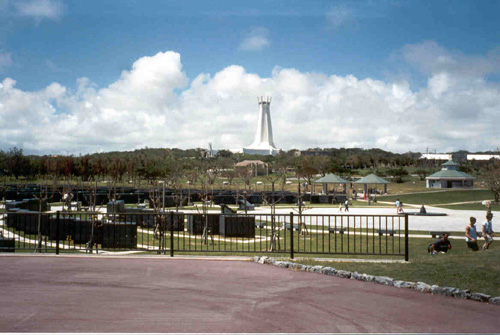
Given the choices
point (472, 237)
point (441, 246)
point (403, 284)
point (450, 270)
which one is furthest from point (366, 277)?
point (472, 237)

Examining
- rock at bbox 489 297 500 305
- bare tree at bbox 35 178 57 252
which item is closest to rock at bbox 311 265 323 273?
rock at bbox 489 297 500 305

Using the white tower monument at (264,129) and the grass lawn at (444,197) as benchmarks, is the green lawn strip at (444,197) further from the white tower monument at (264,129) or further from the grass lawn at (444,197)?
the white tower monument at (264,129)

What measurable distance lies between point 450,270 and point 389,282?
55.1 inches

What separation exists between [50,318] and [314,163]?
85248mm

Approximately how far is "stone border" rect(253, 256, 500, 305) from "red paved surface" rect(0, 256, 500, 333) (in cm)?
17

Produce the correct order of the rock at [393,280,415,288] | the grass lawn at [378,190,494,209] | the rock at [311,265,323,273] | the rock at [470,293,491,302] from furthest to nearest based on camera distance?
1. the grass lawn at [378,190,494,209]
2. the rock at [311,265,323,273]
3. the rock at [393,280,415,288]
4. the rock at [470,293,491,302]

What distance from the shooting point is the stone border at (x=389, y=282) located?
729 cm

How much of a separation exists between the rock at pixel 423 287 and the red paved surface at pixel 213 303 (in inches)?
7.4

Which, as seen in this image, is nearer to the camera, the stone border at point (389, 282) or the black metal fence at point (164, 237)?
the stone border at point (389, 282)

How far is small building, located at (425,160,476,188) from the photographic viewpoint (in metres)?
58.6

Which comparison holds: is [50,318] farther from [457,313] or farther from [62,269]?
[457,313]

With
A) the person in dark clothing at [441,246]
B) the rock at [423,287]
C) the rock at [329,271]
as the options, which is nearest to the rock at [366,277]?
the rock at [329,271]

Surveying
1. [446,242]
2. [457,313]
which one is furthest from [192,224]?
[457,313]

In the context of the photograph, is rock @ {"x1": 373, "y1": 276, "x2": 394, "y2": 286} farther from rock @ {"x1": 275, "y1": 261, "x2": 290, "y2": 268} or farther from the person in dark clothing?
the person in dark clothing
